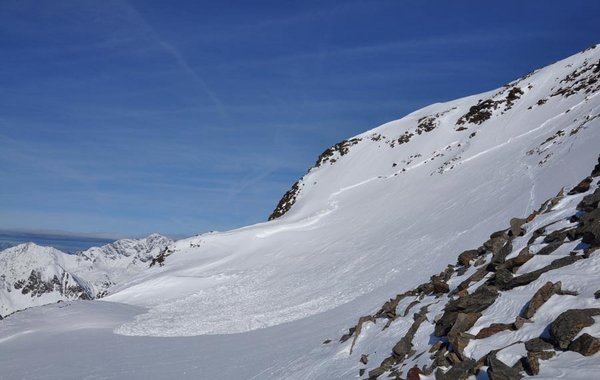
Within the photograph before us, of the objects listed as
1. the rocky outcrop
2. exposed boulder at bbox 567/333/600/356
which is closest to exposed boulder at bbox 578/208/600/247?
the rocky outcrop

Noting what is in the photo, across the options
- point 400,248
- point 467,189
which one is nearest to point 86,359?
point 400,248

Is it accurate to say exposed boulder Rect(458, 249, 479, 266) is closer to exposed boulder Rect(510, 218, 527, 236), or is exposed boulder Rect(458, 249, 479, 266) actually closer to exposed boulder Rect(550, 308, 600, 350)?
exposed boulder Rect(510, 218, 527, 236)

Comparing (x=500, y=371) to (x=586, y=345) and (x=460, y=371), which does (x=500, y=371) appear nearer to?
(x=460, y=371)

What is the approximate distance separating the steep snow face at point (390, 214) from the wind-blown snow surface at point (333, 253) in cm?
14

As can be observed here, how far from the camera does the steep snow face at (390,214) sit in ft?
75.6

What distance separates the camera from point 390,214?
119ft

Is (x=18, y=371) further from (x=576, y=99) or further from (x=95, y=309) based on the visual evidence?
(x=576, y=99)

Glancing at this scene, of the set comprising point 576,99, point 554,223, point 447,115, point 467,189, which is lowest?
point 554,223

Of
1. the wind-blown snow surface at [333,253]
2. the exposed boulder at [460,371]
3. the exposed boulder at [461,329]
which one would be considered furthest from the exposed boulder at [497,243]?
the exposed boulder at [460,371]

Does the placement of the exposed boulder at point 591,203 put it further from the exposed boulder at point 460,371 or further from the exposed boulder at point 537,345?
the exposed boulder at point 460,371

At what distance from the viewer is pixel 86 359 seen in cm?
1838

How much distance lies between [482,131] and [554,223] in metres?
35.4

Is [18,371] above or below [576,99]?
below

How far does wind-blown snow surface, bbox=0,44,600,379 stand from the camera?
18172 mm
